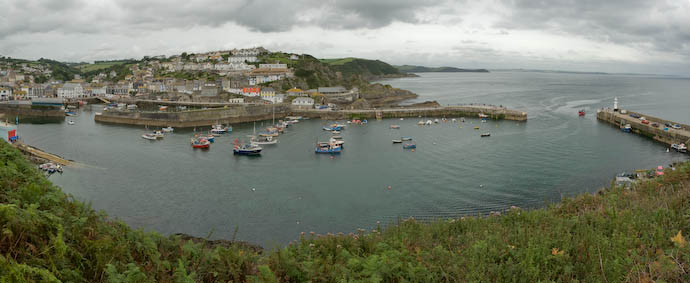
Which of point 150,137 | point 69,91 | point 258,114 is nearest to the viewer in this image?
point 150,137

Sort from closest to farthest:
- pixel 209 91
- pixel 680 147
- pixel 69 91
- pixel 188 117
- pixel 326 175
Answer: pixel 326 175 → pixel 680 147 → pixel 188 117 → pixel 209 91 → pixel 69 91

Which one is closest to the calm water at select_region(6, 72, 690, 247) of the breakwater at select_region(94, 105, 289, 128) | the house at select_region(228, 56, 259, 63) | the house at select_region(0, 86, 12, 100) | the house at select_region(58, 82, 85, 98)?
the breakwater at select_region(94, 105, 289, 128)

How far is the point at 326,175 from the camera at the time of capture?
→ 19.2 m

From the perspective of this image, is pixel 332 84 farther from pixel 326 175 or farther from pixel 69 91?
pixel 326 175

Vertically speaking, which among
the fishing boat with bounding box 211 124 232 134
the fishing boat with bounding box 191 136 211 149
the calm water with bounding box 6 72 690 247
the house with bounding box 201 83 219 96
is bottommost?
the calm water with bounding box 6 72 690 247

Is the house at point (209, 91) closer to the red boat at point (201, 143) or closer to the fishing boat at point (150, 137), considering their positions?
the fishing boat at point (150, 137)

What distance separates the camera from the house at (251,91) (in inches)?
1974

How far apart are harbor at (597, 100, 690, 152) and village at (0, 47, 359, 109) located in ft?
85.4

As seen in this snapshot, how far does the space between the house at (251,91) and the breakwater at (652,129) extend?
36464 millimetres

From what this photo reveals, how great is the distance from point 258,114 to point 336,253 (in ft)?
112

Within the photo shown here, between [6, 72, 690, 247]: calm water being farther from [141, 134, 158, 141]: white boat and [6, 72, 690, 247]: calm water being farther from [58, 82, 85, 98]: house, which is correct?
[58, 82, 85, 98]: house

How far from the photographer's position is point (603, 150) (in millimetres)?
23750

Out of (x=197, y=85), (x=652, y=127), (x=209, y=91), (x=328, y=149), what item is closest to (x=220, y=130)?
(x=328, y=149)

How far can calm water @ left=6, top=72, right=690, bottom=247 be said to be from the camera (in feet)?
45.0
